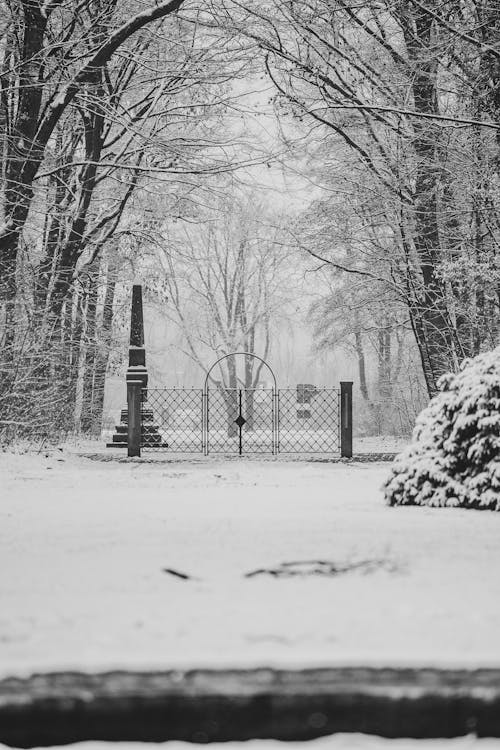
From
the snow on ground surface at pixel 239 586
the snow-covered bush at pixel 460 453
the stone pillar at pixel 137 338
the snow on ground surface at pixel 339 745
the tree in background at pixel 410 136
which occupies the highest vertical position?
the tree in background at pixel 410 136

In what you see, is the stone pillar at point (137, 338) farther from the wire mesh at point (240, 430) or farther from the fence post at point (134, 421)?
the fence post at point (134, 421)

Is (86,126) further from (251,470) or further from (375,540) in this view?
(375,540)

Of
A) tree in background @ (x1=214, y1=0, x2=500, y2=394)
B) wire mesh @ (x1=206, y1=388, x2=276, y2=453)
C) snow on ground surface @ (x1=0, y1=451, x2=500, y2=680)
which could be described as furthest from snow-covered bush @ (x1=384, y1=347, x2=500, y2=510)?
wire mesh @ (x1=206, y1=388, x2=276, y2=453)

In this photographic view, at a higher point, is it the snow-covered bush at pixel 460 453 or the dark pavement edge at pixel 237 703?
the snow-covered bush at pixel 460 453

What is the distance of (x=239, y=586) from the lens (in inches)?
132

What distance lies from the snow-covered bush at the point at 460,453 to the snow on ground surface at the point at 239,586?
264 millimetres

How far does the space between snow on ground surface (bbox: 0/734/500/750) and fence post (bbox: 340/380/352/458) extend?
11413 millimetres

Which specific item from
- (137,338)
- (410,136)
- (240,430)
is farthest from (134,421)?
(410,136)

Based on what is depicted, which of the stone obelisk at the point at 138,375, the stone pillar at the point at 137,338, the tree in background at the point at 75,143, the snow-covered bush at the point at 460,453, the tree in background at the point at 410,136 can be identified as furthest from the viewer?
the stone pillar at the point at 137,338

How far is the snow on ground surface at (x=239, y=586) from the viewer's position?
2529 millimetres

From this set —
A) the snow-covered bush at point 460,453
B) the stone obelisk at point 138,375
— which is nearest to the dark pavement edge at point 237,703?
the snow-covered bush at point 460,453

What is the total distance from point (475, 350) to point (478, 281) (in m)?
2.82

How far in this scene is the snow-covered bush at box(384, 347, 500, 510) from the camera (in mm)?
5957

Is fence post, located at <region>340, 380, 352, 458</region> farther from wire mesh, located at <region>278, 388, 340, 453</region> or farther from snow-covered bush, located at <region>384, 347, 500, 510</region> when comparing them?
snow-covered bush, located at <region>384, 347, 500, 510</region>
